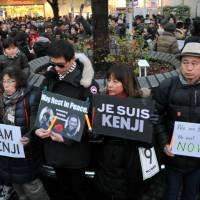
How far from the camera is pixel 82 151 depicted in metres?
3.40

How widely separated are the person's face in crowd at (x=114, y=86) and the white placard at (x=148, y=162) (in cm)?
51

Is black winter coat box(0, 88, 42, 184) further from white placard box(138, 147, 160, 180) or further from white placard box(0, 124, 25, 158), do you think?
white placard box(138, 147, 160, 180)

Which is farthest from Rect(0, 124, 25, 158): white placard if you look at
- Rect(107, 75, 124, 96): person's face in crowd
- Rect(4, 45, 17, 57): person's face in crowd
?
Rect(4, 45, 17, 57): person's face in crowd

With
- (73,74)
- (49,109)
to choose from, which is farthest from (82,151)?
(73,74)

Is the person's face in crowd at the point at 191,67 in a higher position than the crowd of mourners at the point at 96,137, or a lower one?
higher

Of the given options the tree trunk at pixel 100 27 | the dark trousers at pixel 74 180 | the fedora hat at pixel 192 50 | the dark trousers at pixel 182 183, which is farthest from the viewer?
the tree trunk at pixel 100 27

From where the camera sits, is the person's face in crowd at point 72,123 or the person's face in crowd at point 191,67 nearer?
the person's face in crowd at point 191,67

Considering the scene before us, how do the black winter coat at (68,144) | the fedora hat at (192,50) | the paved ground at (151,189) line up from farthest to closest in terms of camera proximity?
the paved ground at (151,189), the black winter coat at (68,144), the fedora hat at (192,50)

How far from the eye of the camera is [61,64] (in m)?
3.24

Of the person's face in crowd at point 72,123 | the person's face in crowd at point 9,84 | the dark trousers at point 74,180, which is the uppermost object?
the person's face in crowd at point 9,84

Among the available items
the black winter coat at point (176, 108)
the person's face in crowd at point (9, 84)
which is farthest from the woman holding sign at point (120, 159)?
the person's face in crowd at point (9, 84)

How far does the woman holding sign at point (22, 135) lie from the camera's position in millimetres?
3486

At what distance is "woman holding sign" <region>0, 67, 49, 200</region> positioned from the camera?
3.49 metres

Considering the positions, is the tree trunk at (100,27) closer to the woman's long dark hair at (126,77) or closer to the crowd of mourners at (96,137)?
the crowd of mourners at (96,137)
